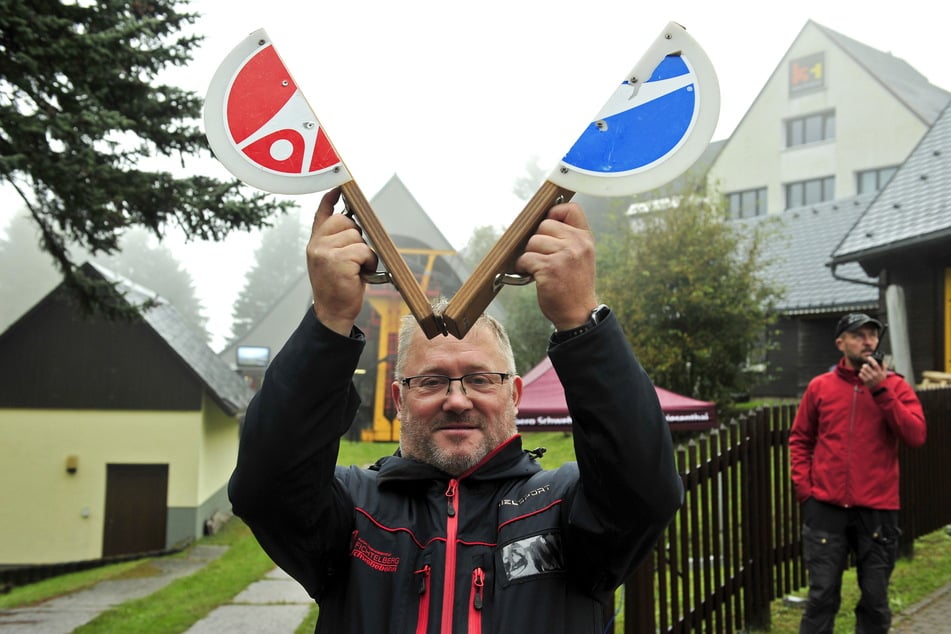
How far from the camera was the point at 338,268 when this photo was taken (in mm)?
1438

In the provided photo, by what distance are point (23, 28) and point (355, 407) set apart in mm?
6519

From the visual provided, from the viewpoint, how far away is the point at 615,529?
158cm

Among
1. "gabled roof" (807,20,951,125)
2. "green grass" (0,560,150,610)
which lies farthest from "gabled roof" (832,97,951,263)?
"green grass" (0,560,150,610)

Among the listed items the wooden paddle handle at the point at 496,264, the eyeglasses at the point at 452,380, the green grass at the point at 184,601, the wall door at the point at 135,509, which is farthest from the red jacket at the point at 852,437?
the wall door at the point at 135,509

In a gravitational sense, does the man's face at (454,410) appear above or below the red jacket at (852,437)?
above

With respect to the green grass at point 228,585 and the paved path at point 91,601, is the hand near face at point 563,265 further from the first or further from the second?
the paved path at point 91,601

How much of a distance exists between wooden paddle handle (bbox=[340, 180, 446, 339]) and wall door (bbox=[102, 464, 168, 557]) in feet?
61.1

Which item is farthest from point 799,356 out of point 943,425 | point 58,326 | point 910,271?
point 58,326

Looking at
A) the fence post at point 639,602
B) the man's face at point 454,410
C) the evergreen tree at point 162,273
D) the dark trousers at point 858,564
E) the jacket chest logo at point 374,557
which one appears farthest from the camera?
the evergreen tree at point 162,273

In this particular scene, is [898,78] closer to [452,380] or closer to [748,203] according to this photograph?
[748,203]

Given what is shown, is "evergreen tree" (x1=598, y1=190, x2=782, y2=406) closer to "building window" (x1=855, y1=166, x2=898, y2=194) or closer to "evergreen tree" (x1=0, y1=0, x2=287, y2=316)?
"evergreen tree" (x1=0, y1=0, x2=287, y2=316)

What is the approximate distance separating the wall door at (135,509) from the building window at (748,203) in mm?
21758

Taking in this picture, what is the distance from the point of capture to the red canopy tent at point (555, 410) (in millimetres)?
7078

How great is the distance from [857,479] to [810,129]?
28.3m
